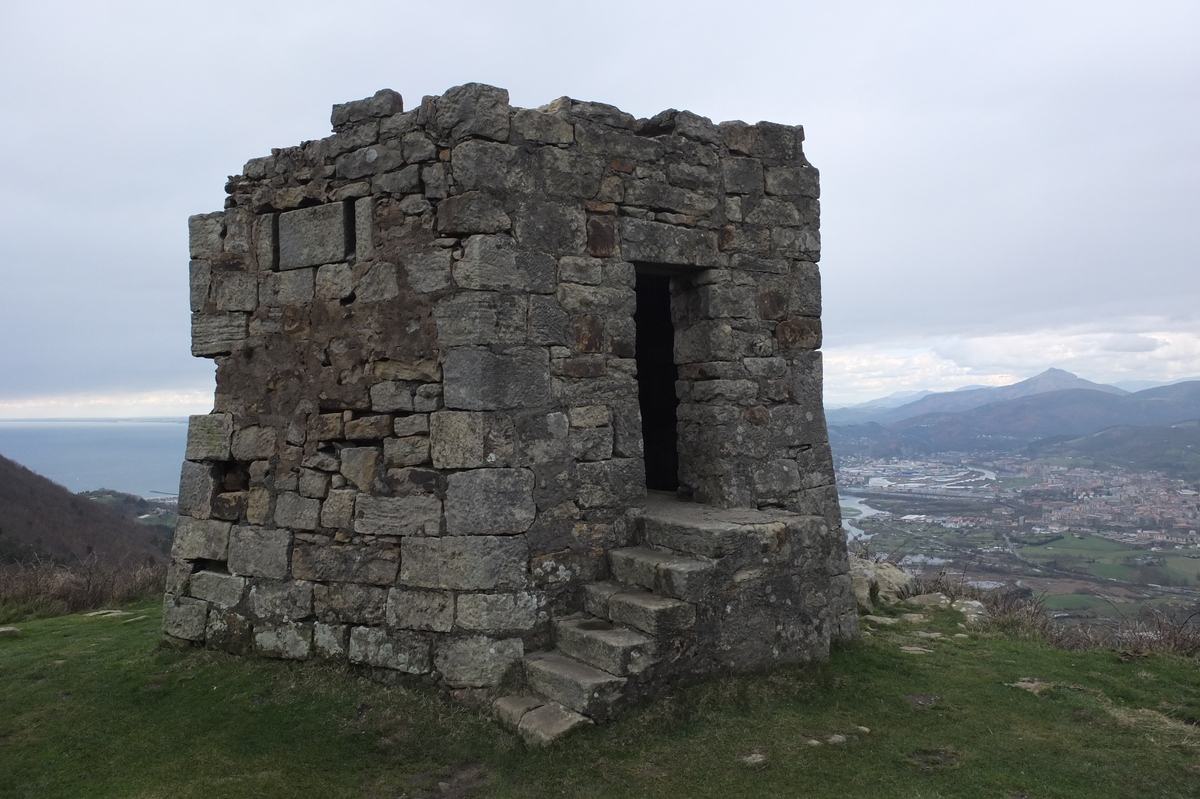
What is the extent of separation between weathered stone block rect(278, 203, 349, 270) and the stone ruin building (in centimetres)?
2

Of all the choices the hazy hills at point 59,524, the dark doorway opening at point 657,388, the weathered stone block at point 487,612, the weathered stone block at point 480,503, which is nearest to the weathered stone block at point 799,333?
the dark doorway opening at point 657,388

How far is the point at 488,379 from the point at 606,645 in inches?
69.7

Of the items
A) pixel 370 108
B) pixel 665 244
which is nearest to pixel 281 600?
pixel 370 108

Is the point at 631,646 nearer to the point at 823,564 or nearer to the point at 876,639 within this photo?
the point at 823,564

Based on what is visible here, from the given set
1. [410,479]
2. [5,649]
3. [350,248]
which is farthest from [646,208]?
[5,649]

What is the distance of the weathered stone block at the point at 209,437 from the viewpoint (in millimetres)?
5805

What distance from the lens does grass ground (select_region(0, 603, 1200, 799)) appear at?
402 centimetres

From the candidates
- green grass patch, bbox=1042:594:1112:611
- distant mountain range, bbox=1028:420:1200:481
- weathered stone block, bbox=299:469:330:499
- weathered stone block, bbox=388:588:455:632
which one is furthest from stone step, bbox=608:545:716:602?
distant mountain range, bbox=1028:420:1200:481

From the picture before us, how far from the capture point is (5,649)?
249 inches

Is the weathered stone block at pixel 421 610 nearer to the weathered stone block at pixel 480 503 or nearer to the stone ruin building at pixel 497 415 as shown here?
the stone ruin building at pixel 497 415

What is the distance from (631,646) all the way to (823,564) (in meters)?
1.63

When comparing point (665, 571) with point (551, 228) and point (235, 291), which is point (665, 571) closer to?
point (551, 228)

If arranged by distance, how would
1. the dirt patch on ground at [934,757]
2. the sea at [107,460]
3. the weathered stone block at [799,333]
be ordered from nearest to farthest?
the dirt patch on ground at [934,757] → the weathered stone block at [799,333] → the sea at [107,460]

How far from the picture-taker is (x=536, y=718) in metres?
4.38
